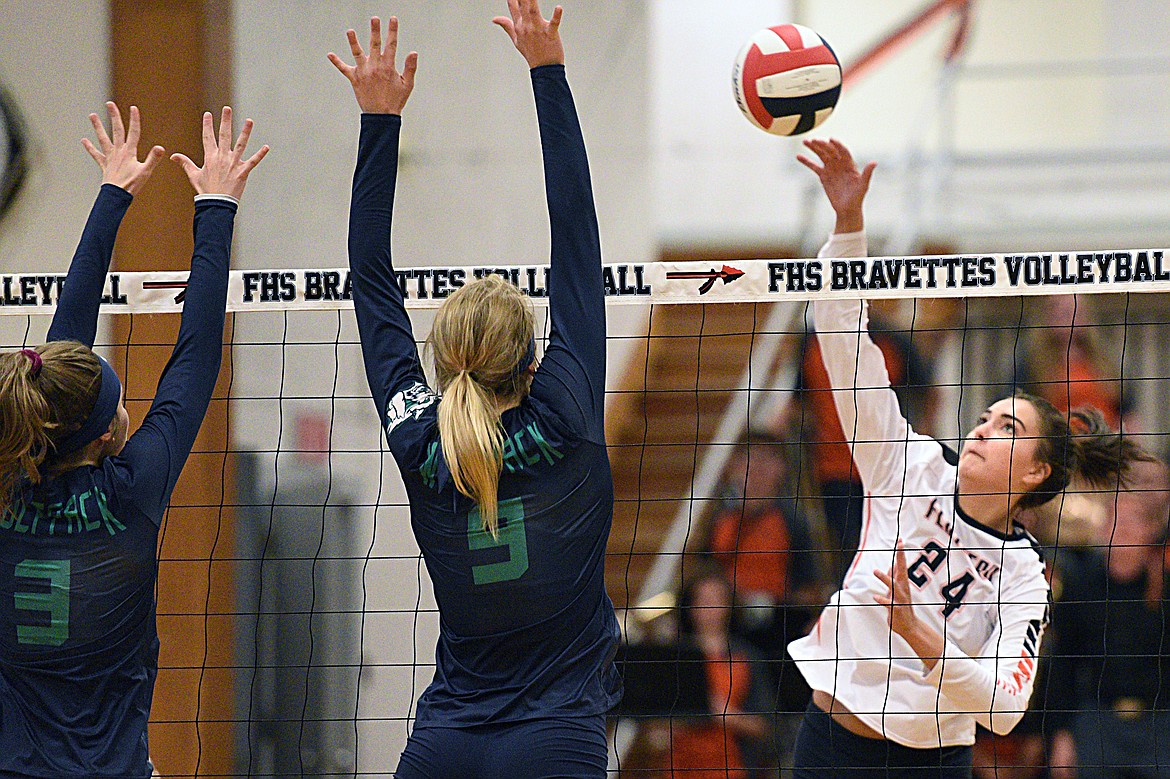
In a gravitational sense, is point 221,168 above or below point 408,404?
above

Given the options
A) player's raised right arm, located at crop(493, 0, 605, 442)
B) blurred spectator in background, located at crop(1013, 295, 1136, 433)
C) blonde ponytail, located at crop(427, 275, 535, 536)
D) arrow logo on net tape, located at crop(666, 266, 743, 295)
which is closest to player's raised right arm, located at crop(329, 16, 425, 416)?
blonde ponytail, located at crop(427, 275, 535, 536)

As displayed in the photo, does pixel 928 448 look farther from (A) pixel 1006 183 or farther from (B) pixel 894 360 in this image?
(A) pixel 1006 183

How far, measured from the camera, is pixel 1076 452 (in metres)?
3.17

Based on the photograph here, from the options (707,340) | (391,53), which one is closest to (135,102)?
(707,340)

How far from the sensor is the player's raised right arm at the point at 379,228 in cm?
208

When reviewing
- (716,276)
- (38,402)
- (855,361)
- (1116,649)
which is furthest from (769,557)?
(38,402)

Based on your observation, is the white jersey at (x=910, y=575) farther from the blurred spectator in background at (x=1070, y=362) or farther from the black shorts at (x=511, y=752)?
the blurred spectator in background at (x=1070, y=362)

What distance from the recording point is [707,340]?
6.15 meters

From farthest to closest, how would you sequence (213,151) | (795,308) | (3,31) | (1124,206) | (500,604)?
(1124,206)
(795,308)
(3,31)
(213,151)
(500,604)

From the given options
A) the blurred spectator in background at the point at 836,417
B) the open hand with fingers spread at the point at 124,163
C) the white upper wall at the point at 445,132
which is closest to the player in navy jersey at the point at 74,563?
the open hand with fingers spread at the point at 124,163

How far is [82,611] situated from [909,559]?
1807mm

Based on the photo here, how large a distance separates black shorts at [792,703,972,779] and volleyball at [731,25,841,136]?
144 centimetres

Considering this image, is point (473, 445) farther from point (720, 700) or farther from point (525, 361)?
point (720, 700)

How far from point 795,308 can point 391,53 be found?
3838 mm
